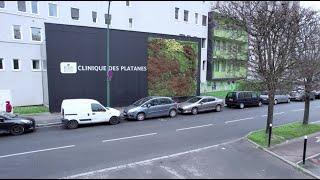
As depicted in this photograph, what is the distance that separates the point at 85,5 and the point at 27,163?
1104 inches

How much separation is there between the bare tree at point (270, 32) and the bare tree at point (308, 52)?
70 centimetres

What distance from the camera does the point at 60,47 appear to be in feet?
74.9

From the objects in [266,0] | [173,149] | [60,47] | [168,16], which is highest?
[168,16]

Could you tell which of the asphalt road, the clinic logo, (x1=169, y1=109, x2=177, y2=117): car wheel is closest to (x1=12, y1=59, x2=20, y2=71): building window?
the clinic logo

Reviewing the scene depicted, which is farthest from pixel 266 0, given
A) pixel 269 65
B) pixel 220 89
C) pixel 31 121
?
pixel 220 89

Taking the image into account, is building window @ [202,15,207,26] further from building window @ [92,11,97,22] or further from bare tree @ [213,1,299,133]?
bare tree @ [213,1,299,133]

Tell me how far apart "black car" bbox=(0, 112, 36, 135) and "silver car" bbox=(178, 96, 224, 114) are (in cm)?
1124

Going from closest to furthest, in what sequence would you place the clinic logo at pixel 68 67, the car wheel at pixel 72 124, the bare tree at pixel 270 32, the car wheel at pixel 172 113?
the bare tree at pixel 270 32 → the car wheel at pixel 72 124 → the car wheel at pixel 172 113 → the clinic logo at pixel 68 67

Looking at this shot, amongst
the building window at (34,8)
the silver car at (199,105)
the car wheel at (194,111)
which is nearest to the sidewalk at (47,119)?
the silver car at (199,105)

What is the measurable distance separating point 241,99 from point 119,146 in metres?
17.6

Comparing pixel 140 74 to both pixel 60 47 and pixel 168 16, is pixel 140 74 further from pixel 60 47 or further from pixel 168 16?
pixel 168 16

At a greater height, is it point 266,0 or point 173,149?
point 266,0

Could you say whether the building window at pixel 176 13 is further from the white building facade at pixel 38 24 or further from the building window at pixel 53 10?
the building window at pixel 53 10

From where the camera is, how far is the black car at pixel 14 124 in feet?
52.1
